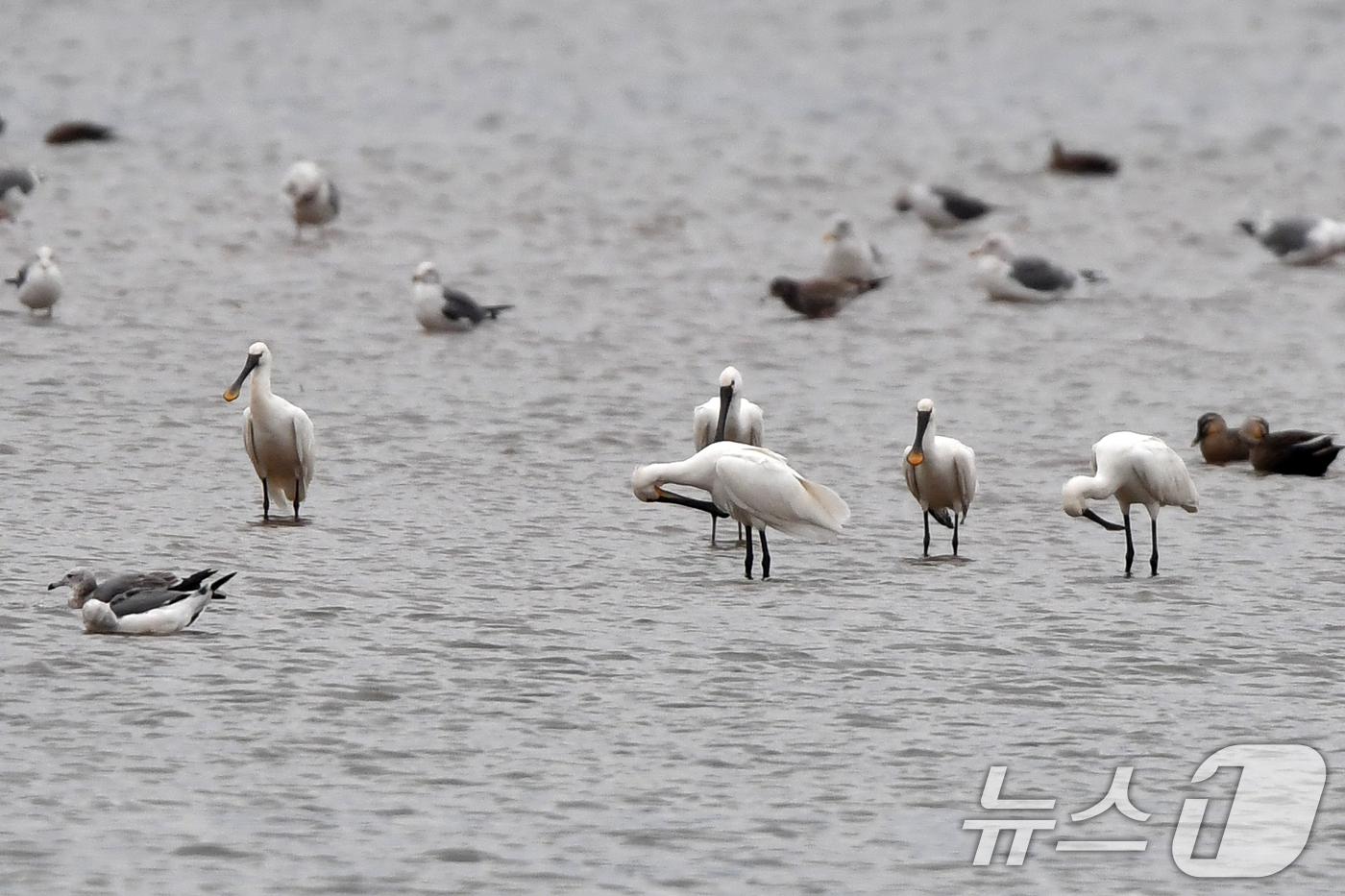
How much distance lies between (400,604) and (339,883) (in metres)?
4.00

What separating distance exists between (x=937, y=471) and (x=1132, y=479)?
3.31ft

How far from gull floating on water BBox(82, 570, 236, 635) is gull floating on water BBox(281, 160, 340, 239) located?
15641 mm

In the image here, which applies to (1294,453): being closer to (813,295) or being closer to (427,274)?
(813,295)

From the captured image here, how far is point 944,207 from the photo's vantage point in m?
28.8

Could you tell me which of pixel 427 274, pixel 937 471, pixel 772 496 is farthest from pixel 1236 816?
pixel 427 274

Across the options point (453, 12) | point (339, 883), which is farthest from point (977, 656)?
point (453, 12)

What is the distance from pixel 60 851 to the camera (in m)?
8.75

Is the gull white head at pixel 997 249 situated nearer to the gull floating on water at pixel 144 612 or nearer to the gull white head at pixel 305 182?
the gull white head at pixel 305 182

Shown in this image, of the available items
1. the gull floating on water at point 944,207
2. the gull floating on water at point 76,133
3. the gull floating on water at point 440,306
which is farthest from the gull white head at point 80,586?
the gull floating on water at point 76,133

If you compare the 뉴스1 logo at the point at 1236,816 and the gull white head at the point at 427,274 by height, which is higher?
the gull white head at the point at 427,274

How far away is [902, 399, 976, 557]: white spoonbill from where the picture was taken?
13.7 meters

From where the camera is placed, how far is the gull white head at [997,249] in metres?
23.9

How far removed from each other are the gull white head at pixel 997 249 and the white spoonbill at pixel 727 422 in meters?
9.49

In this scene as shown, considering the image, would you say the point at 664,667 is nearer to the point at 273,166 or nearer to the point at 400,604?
the point at 400,604
